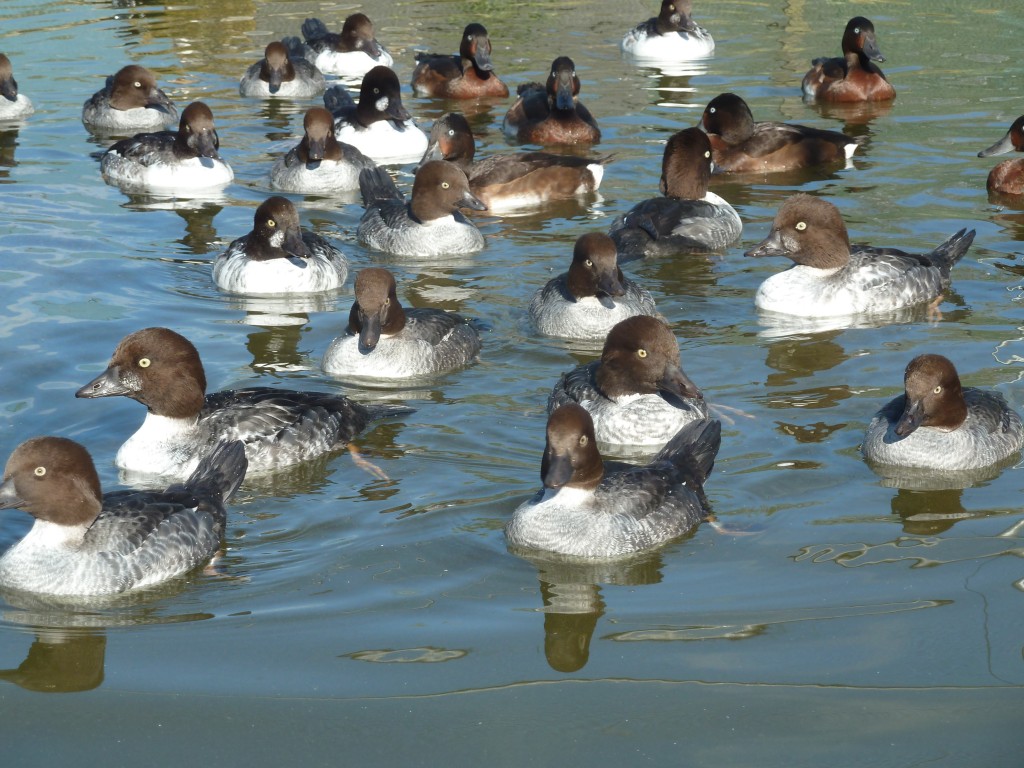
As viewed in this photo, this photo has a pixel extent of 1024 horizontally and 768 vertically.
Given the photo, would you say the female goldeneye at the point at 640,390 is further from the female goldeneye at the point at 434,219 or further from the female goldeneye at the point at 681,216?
the female goldeneye at the point at 434,219

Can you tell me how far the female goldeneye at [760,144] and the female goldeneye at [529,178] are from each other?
1768mm

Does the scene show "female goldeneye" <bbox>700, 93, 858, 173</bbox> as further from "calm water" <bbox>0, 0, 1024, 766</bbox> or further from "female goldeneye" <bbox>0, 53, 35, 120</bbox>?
"female goldeneye" <bbox>0, 53, 35, 120</bbox>

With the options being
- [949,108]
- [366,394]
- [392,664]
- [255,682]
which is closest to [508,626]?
[392,664]

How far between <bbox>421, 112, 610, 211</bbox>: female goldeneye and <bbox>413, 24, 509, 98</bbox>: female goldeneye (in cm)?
488

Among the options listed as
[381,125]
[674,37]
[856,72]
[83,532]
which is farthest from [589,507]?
[674,37]

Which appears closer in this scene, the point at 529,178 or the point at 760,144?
the point at 529,178

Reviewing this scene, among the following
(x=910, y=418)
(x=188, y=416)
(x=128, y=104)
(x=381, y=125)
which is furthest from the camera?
(x=128, y=104)

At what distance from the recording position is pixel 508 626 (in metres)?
8.72

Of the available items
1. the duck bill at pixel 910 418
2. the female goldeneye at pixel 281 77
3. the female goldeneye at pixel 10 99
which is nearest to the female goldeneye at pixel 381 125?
the female goldeneye at pixel 281 77

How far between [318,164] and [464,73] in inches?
225

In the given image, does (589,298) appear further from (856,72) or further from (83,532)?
(856,72)

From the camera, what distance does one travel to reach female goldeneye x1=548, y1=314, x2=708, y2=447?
36.6 feet

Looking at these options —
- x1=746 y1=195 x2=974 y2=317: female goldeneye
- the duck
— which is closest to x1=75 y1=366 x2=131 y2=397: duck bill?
x1=746 y1=195 x2=974 y2=317: female goldeneye

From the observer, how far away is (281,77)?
23828 mm
